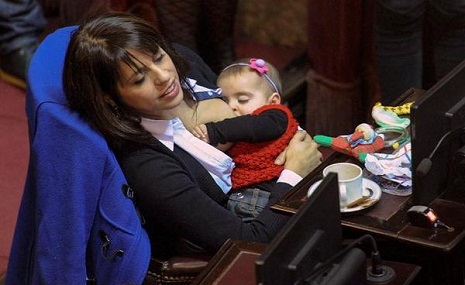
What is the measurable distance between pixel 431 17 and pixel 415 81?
8.4 inches

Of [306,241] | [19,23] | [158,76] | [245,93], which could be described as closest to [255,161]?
[245,93]

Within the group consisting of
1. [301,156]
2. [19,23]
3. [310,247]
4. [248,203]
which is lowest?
[19,23]

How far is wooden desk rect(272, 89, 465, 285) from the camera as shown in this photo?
72.7 inches

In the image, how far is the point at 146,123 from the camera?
7.08 ft

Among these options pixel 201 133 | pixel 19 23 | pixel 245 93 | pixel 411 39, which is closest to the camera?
pixel 201 133

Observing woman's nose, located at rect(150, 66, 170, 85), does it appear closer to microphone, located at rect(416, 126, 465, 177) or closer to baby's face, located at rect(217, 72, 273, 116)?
baby's face, located at rect(217, 72, 273, 116)

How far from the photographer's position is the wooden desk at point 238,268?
1843 mm

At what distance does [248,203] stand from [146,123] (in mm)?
306

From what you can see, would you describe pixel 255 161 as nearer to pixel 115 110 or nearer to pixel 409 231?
pixel 115 110

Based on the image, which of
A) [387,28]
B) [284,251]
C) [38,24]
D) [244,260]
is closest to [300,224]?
[284,251]

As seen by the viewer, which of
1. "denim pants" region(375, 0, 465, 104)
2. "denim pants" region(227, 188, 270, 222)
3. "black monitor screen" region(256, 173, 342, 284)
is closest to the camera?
"black monitor screen" region(256, 173, 342, 284)

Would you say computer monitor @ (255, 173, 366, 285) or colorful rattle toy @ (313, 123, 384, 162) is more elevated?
computer monitor @ (255, 173, 366, 285)

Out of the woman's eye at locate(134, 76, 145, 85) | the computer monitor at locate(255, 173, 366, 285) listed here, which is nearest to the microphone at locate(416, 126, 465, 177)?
the computer monitor at locate(255, 173, 366, 285)

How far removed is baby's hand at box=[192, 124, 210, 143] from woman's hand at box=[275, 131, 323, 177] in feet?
0.59
